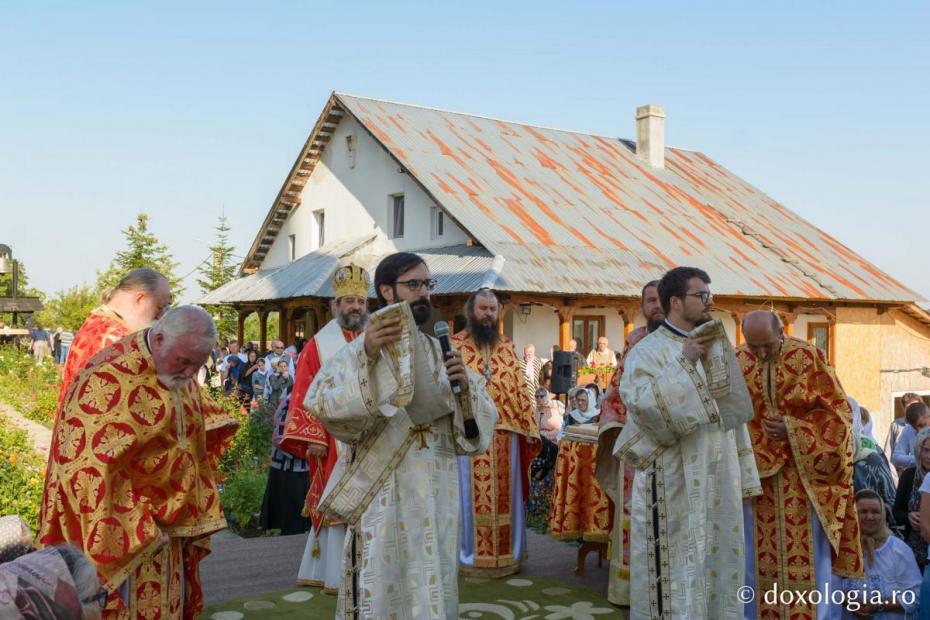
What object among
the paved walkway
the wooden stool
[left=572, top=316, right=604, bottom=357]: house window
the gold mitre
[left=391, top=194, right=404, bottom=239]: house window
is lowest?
the paved walkway

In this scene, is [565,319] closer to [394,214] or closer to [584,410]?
[394,214]

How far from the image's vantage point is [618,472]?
231 inches

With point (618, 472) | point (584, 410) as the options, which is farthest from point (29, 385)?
point (618, 472)

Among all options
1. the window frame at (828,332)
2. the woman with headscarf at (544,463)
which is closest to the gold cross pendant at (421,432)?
the woman with headscarf at (544,463)

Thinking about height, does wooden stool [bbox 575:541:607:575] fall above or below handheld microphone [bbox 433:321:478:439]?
below

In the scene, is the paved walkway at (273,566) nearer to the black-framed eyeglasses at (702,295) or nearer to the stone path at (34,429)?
the black-framed eyeglasses at (702,295)

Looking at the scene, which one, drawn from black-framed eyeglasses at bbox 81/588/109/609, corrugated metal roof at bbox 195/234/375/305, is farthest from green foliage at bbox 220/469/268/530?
corrugated metal roof at bbox 195/234/375/305

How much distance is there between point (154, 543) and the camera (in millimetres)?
3436

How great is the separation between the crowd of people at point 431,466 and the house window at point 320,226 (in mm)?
20054

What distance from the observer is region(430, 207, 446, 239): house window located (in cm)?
2142

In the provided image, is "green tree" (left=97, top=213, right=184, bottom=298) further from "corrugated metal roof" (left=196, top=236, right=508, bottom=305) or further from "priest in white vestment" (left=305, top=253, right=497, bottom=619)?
"priest in white vestment" (left=305, top=253, right=497, bottom=619)

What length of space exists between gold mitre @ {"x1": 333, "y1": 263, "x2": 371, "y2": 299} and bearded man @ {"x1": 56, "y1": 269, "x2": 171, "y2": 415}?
1336 millimetres

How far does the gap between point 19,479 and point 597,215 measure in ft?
54.4

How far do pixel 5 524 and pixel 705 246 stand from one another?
21.8 m
